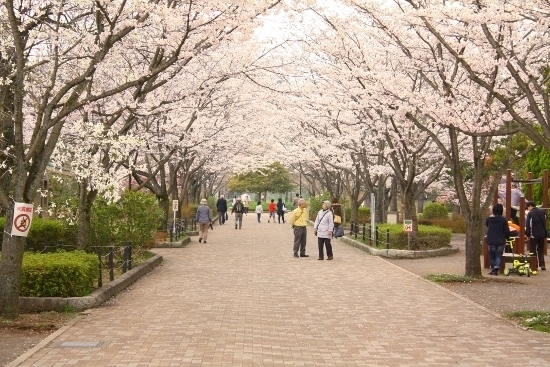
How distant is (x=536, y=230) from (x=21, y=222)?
1255cm

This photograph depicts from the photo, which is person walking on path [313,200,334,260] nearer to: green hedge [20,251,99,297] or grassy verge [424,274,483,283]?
grassy verge [424,274,483,283]

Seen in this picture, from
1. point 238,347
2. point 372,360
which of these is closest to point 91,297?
point 238,347

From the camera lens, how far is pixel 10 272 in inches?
409

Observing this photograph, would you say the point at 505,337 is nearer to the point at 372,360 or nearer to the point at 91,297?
the point at 372,360

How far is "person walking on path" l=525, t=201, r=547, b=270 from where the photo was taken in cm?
1828

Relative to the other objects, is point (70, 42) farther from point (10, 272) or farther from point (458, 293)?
point (458, 293)

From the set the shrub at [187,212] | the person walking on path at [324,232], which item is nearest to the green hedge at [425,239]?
the person walking on path at [324,232]

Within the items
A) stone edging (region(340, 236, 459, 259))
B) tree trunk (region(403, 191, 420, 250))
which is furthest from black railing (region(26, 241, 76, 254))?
tree trunk (region(403, 191, 420, 250))

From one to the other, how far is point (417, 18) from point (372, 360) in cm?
703

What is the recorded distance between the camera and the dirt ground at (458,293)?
9109 millimetres

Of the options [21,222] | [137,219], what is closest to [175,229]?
[137,219]

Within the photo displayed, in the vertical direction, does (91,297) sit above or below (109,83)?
below

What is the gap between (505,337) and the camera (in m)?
9.55

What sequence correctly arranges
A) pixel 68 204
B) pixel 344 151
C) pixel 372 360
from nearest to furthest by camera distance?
pixel 372 360, pixel 68 204, pixel 344 151
